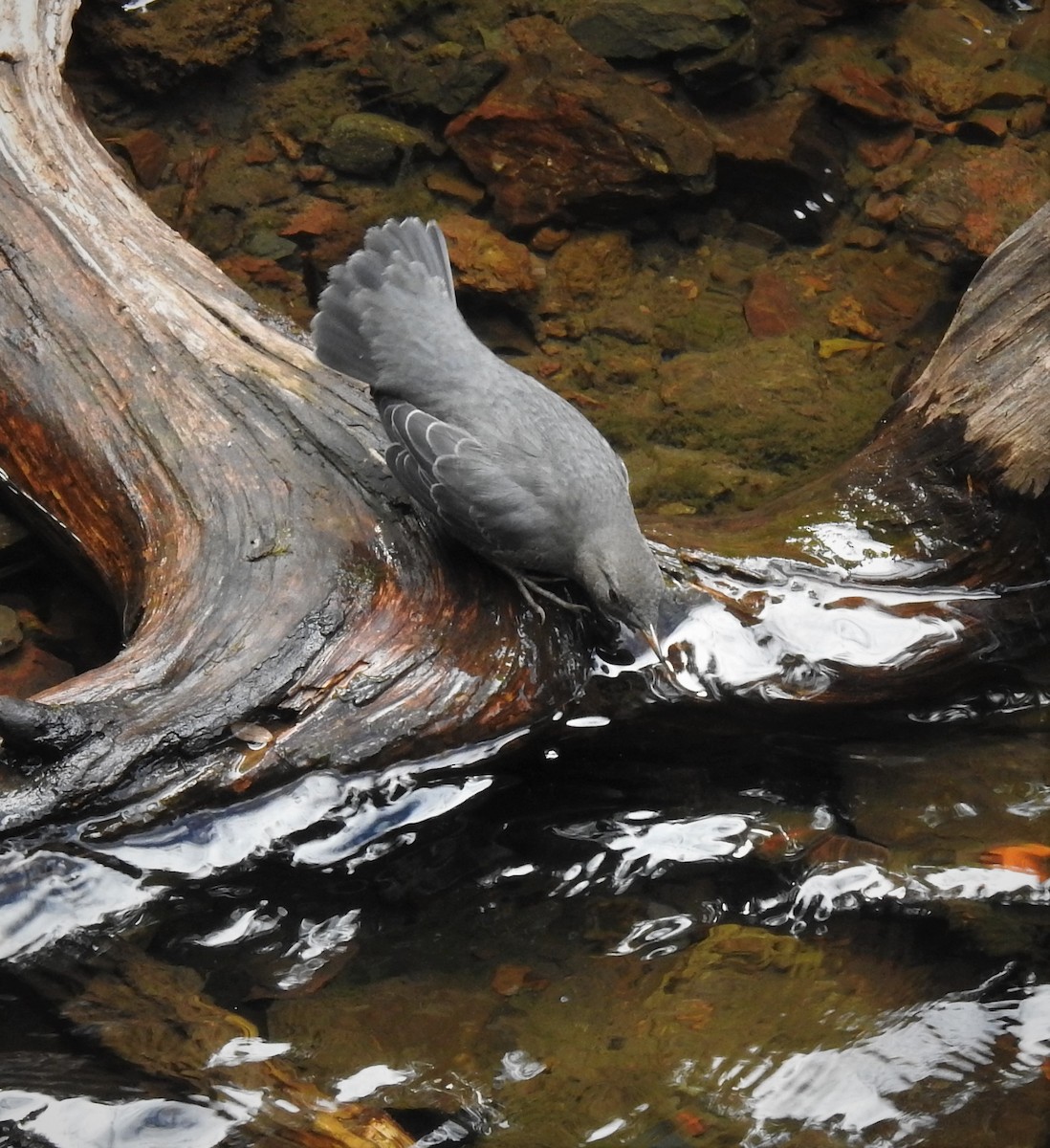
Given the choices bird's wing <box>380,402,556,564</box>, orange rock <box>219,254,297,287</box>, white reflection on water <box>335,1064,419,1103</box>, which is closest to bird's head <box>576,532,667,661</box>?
bird's wing <box>380,402,556,564</box>

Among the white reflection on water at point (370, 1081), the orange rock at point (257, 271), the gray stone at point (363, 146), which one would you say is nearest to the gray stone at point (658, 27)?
the gray stone at point (363, 146)

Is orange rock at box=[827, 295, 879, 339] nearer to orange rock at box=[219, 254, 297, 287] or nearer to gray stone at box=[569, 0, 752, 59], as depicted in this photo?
gray stone at box=[569, 0, 752, 59]

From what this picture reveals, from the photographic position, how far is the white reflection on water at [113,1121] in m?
2.65

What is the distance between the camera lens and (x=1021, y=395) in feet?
12.4

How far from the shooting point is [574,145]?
6.21 meters

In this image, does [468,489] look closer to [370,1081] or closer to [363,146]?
[370,1081]

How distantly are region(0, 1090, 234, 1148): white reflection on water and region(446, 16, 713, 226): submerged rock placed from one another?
4501 millimetres

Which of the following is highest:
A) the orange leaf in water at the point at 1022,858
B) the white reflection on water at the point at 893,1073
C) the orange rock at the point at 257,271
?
the orange rock at the point at 257,271

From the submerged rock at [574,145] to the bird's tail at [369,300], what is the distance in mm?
2384

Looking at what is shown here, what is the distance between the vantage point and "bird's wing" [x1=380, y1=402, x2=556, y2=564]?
11.3ft

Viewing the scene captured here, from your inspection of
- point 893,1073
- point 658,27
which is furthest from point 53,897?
point 658,27

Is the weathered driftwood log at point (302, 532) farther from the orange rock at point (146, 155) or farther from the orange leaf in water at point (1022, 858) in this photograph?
the orange rock at point (146, 155)

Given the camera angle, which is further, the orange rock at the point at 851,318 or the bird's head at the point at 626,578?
the orange rock at the point at 851,318

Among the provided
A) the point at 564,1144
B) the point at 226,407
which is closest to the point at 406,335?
the point at 226,407
